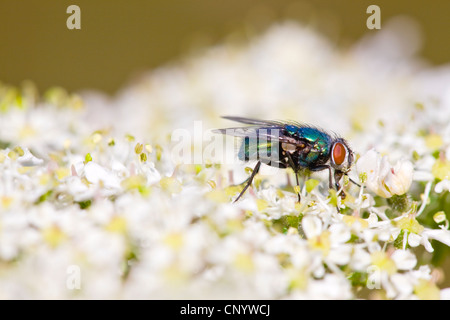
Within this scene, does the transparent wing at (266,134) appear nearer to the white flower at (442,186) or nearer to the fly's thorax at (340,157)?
the fly's thorax at (340,157)

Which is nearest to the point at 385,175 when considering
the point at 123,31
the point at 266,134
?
the point at 266,134

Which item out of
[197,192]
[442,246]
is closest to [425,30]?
[442,246]

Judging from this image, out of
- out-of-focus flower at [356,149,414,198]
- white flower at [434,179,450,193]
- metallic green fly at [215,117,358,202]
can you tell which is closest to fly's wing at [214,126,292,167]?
metallic green fly at [215,117,358,202]

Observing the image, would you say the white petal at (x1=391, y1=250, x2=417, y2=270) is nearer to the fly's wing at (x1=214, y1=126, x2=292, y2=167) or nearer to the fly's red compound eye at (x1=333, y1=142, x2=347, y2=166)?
the fly's red compound eye at (x1=333, y1=142, x2=347, y2=166)

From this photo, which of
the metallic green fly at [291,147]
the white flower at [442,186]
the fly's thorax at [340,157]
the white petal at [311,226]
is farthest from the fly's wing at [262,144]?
A: the white flower at [442,186]
